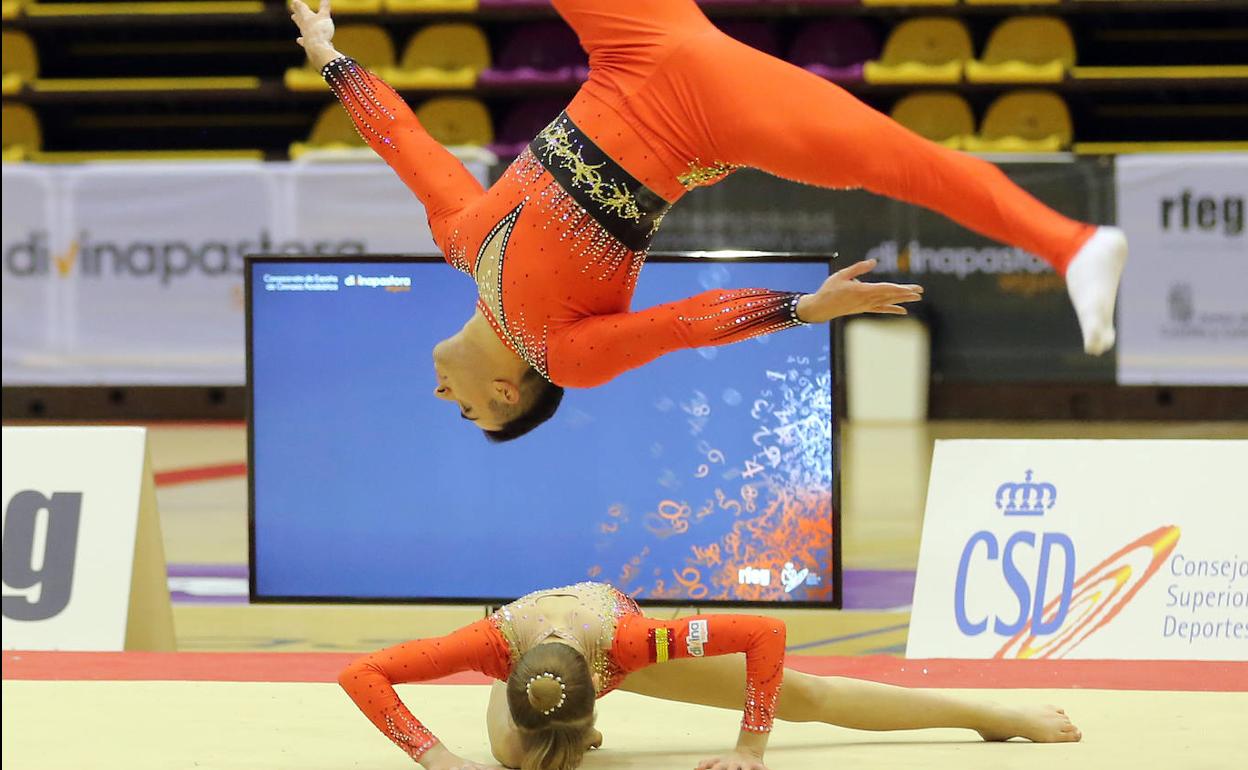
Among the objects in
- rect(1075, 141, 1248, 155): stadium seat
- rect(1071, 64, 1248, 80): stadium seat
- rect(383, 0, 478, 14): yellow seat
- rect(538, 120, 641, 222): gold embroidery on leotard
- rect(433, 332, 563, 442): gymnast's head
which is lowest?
rect(433, 332, 563, 442): gymnast's head

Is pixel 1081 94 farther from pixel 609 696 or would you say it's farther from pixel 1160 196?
pixel 609 696

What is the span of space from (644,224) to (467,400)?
22.8 inches

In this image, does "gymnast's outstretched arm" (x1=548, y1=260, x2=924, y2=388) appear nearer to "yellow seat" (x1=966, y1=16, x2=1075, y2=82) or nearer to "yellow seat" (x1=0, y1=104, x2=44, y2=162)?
"yellow seat" (x1=966, y1=16, x2=1075, y2=82)

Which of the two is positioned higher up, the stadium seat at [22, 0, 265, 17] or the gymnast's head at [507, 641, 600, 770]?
the stadium seat at [22, 0, 265, 17]

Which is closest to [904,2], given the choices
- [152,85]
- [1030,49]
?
[1030,49]

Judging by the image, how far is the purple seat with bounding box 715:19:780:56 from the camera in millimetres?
10852

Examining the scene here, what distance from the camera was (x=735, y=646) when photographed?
2.96 m

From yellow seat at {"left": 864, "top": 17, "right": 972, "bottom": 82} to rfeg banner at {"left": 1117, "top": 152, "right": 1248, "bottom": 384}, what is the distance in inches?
88.2

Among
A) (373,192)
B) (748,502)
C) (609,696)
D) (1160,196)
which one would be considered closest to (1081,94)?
(1160,196)

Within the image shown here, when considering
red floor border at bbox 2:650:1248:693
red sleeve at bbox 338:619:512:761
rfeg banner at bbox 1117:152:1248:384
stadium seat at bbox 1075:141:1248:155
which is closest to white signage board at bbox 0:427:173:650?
red floor border at bbox 2:650:1248:693

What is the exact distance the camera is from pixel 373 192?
344 inches

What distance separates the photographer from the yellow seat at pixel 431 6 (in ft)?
35.1

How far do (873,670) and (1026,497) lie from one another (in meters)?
0.72

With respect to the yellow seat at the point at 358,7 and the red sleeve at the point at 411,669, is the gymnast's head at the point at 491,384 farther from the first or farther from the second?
the yellow seat at the point at 358,7
